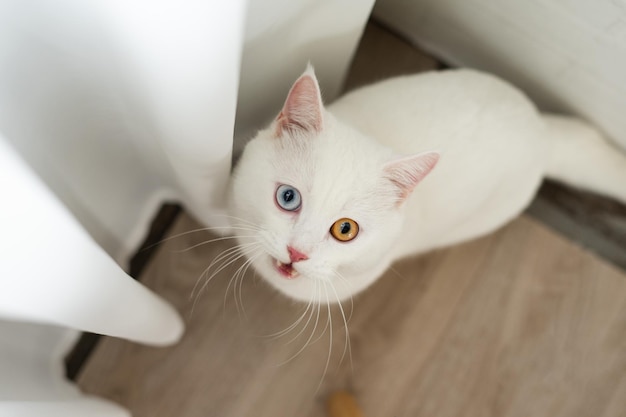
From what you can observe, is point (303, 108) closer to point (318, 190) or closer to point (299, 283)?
point (318, 190)

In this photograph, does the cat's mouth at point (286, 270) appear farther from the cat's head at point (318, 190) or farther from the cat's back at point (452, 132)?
the cat's back at point (452, 132)

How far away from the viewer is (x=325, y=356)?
1.11m

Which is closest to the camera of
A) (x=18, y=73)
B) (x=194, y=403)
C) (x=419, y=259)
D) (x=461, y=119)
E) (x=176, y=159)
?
(x=18, y=73)

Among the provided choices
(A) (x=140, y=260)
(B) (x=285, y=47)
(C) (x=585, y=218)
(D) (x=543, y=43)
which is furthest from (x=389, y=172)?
(C) (x=585, y=218)

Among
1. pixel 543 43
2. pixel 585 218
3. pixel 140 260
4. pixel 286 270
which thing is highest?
pixel 543 43

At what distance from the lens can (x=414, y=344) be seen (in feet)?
3.75

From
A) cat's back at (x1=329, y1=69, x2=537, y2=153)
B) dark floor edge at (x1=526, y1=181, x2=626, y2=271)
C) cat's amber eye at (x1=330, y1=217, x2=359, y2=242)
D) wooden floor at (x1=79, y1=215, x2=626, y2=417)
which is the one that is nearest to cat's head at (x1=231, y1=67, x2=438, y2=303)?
cat's amber eye at (x1=330, y1=217, x2=359, y2=242)

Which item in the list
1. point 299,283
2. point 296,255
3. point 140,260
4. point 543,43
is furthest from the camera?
point 140,260

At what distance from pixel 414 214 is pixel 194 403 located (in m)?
0.60

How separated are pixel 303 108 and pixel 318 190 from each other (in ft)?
0.35

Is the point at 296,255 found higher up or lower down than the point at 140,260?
higher up

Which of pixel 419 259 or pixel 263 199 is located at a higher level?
pixel 263 199

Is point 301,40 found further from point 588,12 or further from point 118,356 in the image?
point 118,356

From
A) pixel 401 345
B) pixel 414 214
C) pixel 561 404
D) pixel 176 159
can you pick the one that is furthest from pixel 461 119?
pixel 561 404
